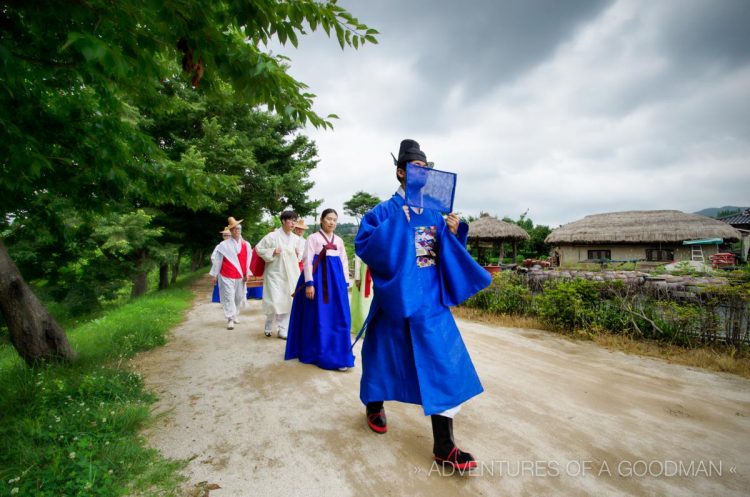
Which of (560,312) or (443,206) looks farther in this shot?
Answer: (560,312)

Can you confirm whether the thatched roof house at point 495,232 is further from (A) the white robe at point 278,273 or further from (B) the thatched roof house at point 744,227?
(A) the white robe at point 278,273

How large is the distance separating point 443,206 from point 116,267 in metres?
11.1

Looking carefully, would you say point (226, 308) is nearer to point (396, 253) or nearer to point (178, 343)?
point (178, 343)

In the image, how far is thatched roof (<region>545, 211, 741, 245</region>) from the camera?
18.6m

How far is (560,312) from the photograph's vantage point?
6004 millimetres

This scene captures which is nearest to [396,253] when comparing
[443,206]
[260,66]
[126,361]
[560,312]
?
[443,206]

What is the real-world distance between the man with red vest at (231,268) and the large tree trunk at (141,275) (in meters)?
5.12

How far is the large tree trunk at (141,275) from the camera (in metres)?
10.3

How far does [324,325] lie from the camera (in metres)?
4.15

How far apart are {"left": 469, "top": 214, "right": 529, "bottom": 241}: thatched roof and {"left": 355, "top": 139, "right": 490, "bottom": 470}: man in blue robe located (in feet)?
65.3

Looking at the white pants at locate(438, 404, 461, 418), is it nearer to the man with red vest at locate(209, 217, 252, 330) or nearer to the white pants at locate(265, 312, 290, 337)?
the white pants at locate(265, 312, 290, 337)

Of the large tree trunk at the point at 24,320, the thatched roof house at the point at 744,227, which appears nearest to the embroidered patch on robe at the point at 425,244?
the large tree trunk at the point at 24,320

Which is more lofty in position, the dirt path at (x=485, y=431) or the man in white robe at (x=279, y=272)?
the man in white robe at (x=279, y=272)

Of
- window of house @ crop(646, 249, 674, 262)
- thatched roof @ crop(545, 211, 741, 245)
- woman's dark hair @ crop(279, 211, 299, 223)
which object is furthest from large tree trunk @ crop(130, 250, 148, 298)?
window of house @ crop(646, 249, 674, 262)
